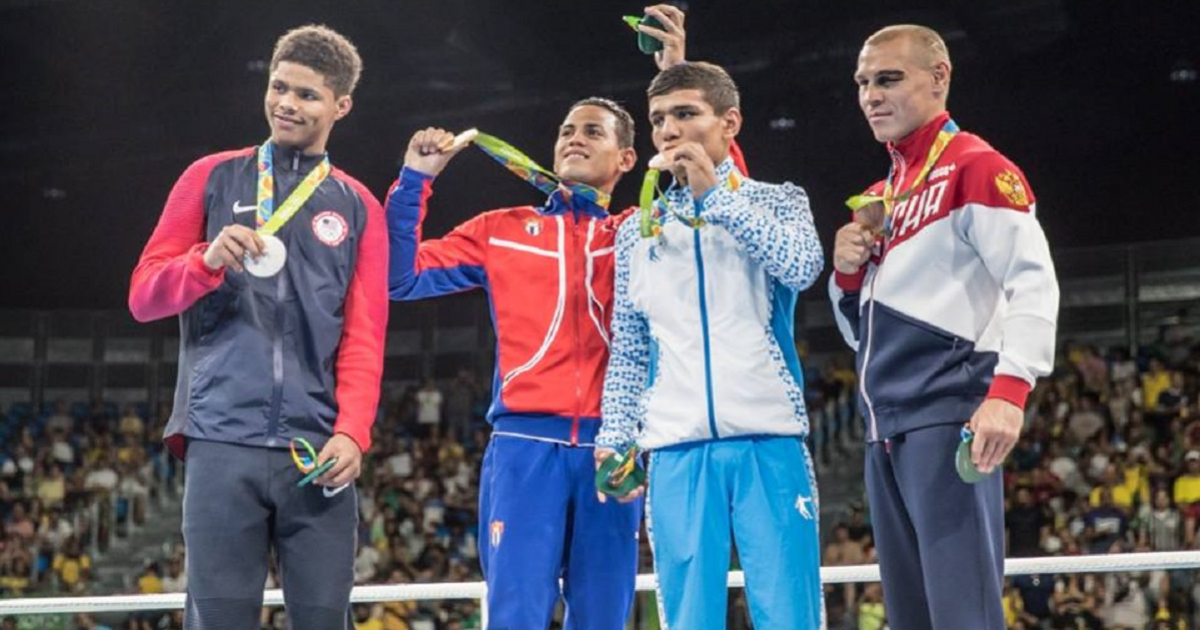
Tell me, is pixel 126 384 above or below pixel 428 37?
below

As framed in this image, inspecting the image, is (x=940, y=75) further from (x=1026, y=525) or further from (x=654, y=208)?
(x=1026, y=525)

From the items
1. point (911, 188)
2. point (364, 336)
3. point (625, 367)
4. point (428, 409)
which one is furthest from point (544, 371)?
point (428, 409)

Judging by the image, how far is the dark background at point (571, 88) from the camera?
12156mm

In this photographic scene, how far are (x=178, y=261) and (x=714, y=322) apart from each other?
111cm

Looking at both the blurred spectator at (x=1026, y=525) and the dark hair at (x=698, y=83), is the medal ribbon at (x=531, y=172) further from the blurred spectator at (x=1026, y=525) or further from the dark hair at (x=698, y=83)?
the blurred spectator at (x=1026, y=525)

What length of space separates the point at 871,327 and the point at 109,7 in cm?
1069

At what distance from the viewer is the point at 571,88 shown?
1342cm

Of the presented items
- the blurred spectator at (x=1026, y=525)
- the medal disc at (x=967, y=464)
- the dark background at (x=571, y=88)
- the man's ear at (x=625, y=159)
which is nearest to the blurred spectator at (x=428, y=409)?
the dark background at (x=571, y=88)

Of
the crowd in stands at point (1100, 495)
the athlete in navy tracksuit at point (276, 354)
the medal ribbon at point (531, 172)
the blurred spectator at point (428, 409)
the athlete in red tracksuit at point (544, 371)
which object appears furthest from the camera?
the blurred spectator at point (428, 409)

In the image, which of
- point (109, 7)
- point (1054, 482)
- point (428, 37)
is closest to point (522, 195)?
point (428, 37)

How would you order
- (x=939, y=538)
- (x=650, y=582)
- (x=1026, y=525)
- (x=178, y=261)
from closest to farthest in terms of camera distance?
(x=939, y=538), (x=178, y=261), (x=650, y=582), (x=1026, y=525)

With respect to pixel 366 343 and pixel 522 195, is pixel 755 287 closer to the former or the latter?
pixel 366 343

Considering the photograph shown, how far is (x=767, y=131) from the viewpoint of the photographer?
44.6 ft

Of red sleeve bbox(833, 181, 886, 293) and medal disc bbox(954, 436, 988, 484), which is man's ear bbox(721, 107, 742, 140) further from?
medal disc bbox(954, 436, 988, 484)
